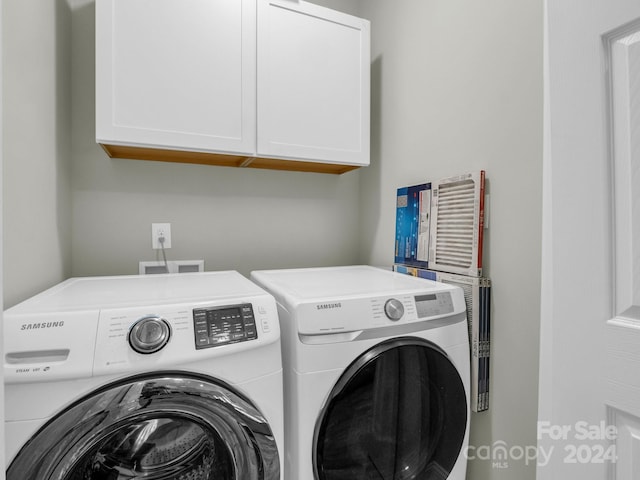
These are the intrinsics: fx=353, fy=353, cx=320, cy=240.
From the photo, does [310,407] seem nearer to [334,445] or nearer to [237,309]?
[334,445]

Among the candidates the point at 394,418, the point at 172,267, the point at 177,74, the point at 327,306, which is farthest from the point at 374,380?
the point at 177,74

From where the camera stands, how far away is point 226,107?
4.82 feet

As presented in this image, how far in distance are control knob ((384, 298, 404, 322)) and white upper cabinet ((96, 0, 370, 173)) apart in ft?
2.64

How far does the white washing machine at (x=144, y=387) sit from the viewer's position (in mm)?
780

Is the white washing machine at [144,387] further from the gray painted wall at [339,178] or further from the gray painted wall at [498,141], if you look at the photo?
the gray painted wall at [498,141]

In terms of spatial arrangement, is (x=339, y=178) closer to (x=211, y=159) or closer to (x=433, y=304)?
(x=211, y=159)

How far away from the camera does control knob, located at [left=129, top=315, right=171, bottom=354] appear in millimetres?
863

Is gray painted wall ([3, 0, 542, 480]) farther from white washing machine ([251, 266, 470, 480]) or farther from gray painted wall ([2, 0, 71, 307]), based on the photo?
white washing machine ([251, 266, 470, 480])

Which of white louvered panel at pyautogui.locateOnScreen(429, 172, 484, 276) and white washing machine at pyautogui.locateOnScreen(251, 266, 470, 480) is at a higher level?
white louvered panel at pyautogui.locateOnScreen(429, 172, 484, 276)

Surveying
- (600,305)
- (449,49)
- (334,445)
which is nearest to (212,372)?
(334,445)

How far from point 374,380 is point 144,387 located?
0.66 m

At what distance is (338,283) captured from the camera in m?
1.40

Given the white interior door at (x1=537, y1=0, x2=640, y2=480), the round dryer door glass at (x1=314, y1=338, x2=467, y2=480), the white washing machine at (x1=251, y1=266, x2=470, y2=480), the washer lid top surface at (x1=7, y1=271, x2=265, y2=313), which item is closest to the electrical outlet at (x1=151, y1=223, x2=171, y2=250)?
the washer lid top surface at (x1=7, y1=271, x2=265, y2=313)

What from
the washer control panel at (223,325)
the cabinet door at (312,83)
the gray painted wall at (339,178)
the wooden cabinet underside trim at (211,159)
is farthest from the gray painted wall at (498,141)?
the washer control panel at (223,325)
